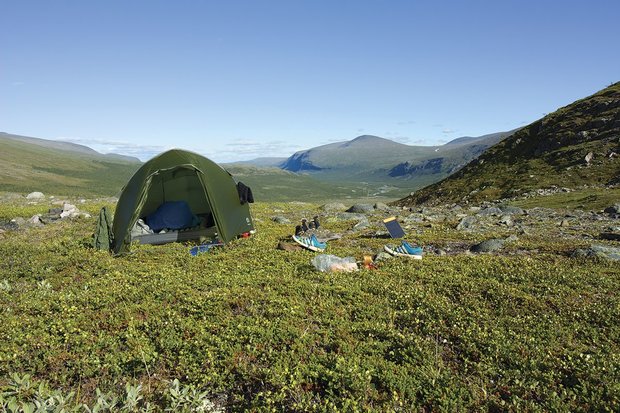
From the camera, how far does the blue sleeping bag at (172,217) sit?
19.5 m

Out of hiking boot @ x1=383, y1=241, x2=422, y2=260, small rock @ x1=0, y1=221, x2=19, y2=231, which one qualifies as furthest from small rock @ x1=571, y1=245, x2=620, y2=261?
small rock @ x1=0, y1=221, x2=19, y2=231

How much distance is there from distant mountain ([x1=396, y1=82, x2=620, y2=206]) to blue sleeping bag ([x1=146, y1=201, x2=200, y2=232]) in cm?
3238

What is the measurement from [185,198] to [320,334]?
50.1 ft

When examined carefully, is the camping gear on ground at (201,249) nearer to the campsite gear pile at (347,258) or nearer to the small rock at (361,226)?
the campsite gear pile at (347,258)

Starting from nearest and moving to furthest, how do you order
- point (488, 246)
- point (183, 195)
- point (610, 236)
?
1. point (488, 246)
2. point (610, 236)
3. point (183, 195)

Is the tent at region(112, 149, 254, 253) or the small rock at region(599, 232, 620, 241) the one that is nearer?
the tent at region(112, 149, 254, 253)

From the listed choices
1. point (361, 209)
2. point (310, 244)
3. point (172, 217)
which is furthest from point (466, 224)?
Answer: point (172, 217)

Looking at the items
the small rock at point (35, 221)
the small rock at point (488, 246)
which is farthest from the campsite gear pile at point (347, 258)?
the small rock at point (35, 221)

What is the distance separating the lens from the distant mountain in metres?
39.0

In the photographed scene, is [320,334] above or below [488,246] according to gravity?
below

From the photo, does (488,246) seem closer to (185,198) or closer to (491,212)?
(491,212)

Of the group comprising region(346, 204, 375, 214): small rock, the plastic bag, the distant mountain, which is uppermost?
the distant mountain

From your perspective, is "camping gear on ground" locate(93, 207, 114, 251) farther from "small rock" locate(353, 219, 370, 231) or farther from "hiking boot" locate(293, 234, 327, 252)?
"small rock" locate(353, 219, 370, 231)

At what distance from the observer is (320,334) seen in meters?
8.49
